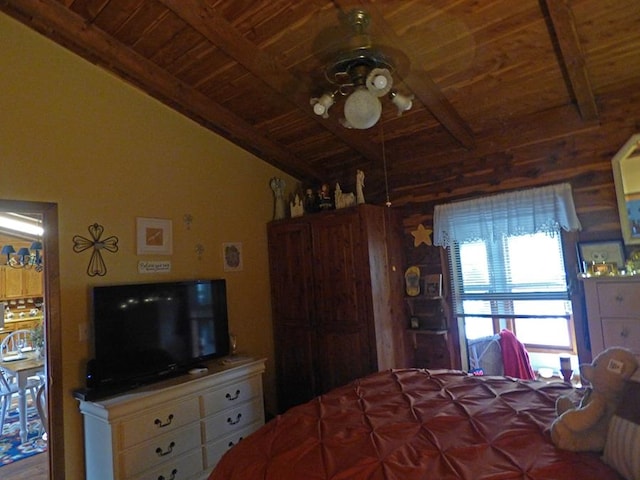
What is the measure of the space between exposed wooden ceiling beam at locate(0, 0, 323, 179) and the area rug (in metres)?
3.32

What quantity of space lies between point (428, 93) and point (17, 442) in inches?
187

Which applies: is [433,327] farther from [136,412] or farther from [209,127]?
[209,127]

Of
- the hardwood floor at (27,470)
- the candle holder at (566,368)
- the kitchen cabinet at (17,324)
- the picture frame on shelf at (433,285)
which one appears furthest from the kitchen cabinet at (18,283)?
the candle holder at (566,368)

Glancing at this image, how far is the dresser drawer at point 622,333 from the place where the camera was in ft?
8.18

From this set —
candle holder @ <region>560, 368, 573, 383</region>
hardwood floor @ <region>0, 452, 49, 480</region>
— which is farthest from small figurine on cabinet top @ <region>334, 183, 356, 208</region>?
hardwood floor @ <region>0, 452, 49, 480</region>

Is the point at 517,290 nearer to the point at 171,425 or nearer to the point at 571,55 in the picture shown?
the point at 571,55

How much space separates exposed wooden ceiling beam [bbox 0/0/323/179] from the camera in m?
2.58

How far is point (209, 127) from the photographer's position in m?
3.79

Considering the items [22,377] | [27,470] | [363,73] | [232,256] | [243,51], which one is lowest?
[27,470]

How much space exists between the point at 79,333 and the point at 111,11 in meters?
2.16

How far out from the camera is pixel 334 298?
12.3 feet

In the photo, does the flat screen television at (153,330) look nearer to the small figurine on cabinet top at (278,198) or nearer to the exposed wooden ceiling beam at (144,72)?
the small figurine on cabinet top at (278,198)

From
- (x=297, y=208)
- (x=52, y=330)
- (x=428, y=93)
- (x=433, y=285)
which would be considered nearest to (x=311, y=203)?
(x=297, y=208)

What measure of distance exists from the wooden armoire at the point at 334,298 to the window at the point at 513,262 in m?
0.59
